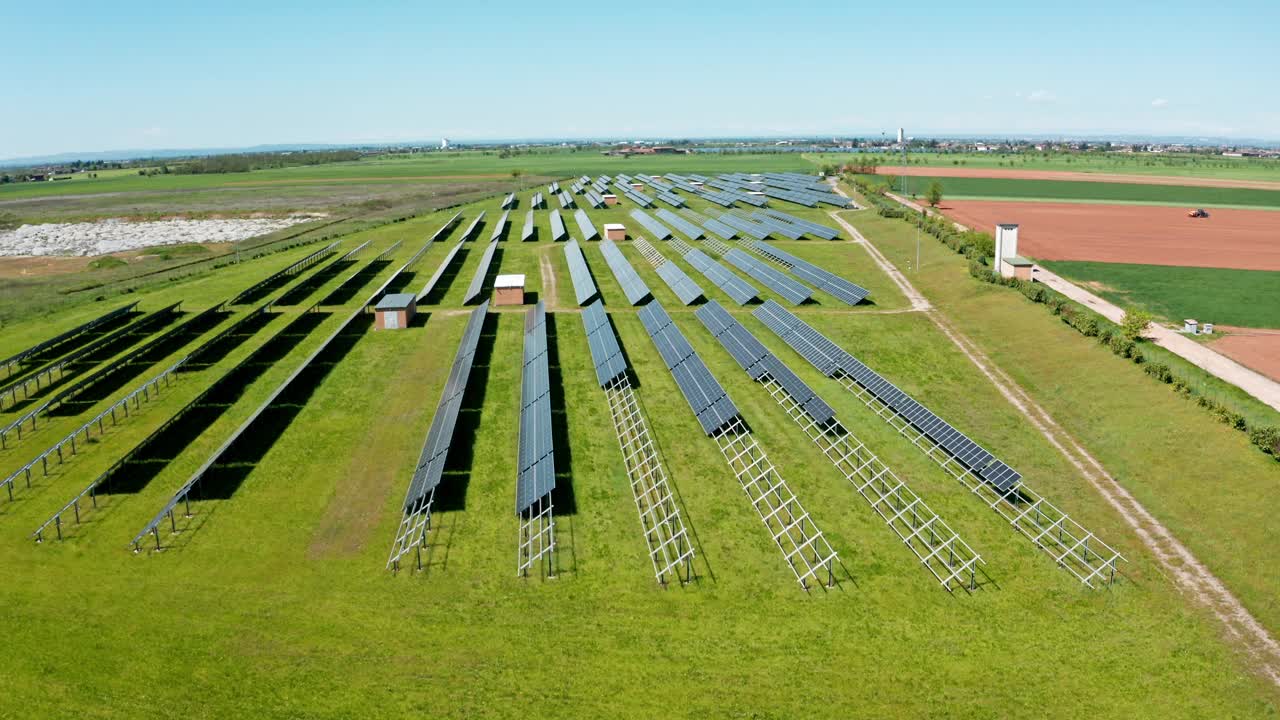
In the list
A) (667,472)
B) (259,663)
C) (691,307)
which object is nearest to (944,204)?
(691,307)

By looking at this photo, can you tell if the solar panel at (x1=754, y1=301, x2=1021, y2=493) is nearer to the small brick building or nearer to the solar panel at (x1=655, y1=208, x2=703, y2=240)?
the small brick building

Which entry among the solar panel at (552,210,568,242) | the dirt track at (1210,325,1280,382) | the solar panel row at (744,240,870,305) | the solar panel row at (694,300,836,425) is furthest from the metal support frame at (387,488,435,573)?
the solar panel at (552,210,568,242)

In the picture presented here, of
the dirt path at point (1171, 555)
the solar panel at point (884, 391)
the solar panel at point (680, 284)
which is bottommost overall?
the dirt path at point (1171, 555)

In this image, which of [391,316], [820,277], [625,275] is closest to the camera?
[391,316]

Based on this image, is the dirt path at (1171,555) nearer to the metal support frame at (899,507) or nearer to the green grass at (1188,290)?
the metal support frame at (899,507)

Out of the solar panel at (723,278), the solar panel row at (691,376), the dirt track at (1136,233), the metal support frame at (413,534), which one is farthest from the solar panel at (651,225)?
the metal support frame at (413,534)

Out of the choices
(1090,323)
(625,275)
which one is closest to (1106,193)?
(1090,323)

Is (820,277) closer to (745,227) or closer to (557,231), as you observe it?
(745,227)
